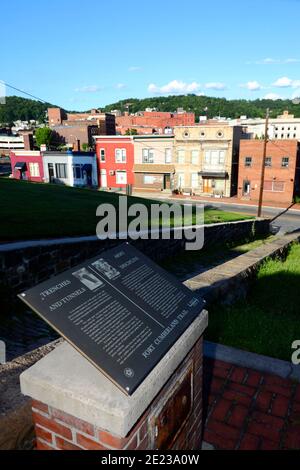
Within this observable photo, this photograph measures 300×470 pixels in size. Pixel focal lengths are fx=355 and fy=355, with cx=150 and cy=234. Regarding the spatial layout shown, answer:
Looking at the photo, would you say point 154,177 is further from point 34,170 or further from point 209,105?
point 209,105

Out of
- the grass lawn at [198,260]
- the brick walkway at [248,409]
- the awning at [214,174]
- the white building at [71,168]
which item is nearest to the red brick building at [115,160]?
the white building at [71,168]

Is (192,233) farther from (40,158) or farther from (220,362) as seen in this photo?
(40,158)

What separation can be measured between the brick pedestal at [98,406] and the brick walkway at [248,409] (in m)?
1.10

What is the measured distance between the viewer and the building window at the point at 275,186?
39.6m

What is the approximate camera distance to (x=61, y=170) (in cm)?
4809

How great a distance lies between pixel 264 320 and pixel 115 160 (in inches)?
1698

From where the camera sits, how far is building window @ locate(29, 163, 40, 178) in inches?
1945

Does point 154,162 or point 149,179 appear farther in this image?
point 149,179

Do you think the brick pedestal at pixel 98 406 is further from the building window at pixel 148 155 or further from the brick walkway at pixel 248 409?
the building window at pixel 148 155

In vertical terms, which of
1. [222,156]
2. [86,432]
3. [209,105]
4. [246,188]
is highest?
[209,105]

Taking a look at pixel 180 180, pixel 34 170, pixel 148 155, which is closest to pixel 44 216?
pixel 180 180

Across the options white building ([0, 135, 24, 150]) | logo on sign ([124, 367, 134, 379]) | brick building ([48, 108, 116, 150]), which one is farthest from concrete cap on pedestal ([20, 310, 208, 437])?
white building ([0, 135, 24, 150])

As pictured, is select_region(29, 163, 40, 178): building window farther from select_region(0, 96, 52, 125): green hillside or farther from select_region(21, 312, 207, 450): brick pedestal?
select_region(0, 96, 52, 125): green hillside
